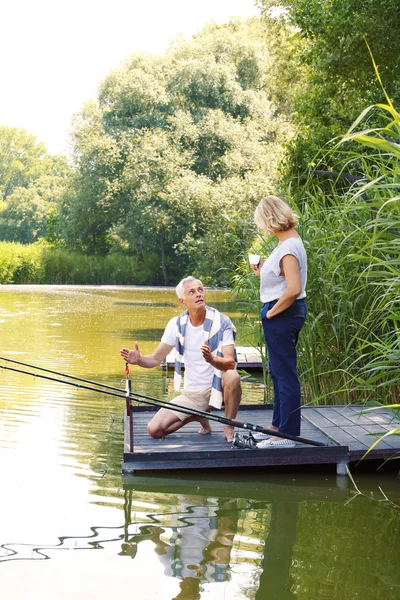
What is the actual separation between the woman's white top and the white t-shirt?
54cm

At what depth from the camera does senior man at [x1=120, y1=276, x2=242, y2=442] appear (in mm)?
5402

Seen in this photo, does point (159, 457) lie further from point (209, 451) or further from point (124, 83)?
point (124, 83)

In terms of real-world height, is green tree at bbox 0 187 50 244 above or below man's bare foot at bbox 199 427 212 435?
above

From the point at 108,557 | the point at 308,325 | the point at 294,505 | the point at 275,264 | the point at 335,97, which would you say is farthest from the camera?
the point at 335,97

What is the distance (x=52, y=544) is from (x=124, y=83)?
3809 centimetres

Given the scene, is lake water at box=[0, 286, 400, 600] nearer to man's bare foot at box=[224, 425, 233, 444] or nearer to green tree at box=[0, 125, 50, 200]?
man's bare foot at box=[224, 425, 233, 444]

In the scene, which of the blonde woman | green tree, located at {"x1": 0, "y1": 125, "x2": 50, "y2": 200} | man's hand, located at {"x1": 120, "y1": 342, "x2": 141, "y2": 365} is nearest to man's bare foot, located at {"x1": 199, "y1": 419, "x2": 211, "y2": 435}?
the blonde woman

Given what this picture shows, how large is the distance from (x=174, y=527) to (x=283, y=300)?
149 cm

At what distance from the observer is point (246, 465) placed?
17.2 feet

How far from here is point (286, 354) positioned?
5.23 meters

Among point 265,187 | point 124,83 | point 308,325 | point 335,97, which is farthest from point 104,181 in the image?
point 308,325

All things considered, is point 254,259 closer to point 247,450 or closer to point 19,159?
point 247,450

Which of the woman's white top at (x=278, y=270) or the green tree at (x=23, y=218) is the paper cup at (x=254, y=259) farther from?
the green tree at (x=23, y=218)

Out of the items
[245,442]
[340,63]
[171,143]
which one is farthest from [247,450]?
[171,143]
